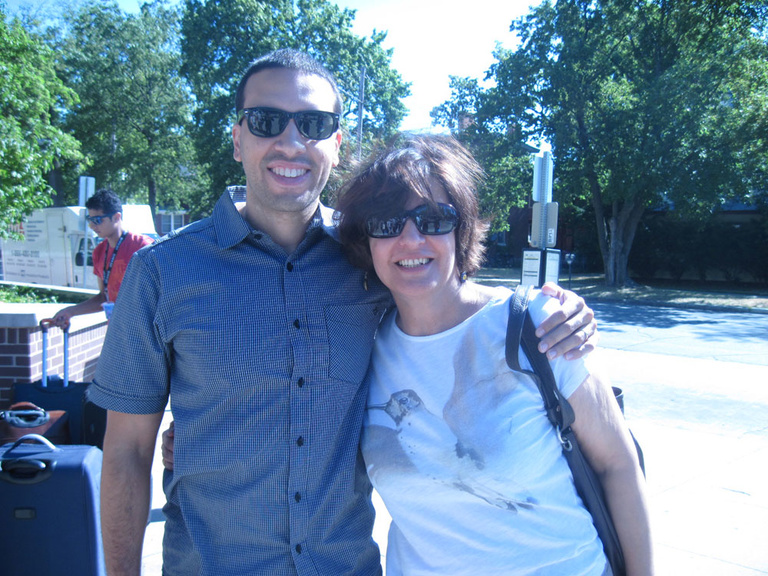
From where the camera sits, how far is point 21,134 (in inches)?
313

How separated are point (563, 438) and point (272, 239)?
38.5 inches

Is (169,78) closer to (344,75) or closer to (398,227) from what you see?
(344,75)

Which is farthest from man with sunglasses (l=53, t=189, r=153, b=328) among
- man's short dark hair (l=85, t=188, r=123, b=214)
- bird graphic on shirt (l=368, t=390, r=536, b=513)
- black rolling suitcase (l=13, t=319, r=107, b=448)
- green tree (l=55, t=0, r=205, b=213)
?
green tree (l=55, t=0, r=205, b=213)

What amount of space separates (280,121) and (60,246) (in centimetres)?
2062

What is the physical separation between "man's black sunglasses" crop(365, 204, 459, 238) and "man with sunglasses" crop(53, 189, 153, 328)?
3.79 meters

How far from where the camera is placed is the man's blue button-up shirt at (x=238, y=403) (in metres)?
1.66

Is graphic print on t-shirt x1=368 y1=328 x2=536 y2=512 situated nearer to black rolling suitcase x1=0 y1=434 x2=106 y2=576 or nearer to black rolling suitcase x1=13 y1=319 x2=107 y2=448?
black rolling suitcase x1=0 y1=434 x2=106 y2=576

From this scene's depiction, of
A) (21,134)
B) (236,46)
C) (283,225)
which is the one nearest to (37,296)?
(21,134)

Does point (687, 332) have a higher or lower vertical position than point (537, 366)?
lower

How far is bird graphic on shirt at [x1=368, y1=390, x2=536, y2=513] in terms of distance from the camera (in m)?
1.63

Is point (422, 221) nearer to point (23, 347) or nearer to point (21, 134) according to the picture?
point (23, 347)

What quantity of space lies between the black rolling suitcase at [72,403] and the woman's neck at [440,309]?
2.64m

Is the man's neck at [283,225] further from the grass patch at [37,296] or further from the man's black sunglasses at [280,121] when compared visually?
the grass patch at [37,296]

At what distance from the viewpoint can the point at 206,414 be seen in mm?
1679
